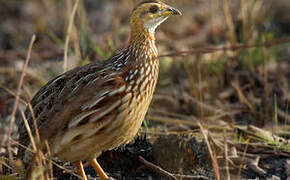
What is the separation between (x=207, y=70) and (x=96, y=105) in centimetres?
322

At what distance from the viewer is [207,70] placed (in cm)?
713

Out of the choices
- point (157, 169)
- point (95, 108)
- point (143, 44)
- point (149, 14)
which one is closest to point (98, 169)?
point (157, 169)

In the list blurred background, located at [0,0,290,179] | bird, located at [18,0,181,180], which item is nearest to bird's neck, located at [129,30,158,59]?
bird, located at [18,0,181,180]

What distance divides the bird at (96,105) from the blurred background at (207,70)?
420 millimetres

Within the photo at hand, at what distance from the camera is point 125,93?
4250 millimetres

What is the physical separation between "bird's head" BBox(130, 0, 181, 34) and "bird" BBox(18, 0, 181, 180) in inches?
7.3

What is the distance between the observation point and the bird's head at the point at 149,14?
15.3 ft

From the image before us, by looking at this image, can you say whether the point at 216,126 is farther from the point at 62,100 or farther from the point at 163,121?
the point at 62,100

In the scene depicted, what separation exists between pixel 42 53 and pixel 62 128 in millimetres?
5079

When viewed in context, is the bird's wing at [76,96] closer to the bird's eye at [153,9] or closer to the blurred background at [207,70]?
the blurred background at [207,70]

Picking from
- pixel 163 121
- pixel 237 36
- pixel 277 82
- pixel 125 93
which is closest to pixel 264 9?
pixel 237 36

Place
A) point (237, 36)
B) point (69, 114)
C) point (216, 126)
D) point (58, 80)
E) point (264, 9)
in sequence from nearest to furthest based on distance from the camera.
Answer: point (69, 114), point (58, 80), point (216, 126), point (237, 36), point (264, 9)

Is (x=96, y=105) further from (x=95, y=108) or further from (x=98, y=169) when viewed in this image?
(x=98, y=169)

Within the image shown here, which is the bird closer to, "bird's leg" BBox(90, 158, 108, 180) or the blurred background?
"bird's leg" BBox(90, 158, 108, 180)
